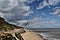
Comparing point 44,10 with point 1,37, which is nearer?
point 1,37

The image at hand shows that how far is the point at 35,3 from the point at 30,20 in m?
1.09

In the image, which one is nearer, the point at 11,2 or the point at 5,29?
the point at 11,2

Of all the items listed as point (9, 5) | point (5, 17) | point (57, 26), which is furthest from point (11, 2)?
point (57, 26)

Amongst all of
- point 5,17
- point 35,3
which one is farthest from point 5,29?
point 35,3

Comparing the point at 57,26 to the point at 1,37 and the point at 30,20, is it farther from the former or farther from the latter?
the point at 1,37

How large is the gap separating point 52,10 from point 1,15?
3.07 meters

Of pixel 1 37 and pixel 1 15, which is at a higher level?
pixel 1 15

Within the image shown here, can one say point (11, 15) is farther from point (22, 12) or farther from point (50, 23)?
point (50, 23)

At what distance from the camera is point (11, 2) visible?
12391mm

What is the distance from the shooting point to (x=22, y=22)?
42.5 ft

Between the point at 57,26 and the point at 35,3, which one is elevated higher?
the point at 35,3

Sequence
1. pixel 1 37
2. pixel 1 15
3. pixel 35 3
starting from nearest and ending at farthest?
pixel 1 37 < pixel 35 3 < pixel 1 15

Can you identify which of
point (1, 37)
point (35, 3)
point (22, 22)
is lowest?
point (1, 37)

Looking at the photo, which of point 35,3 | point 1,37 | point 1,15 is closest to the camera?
point 1,37
